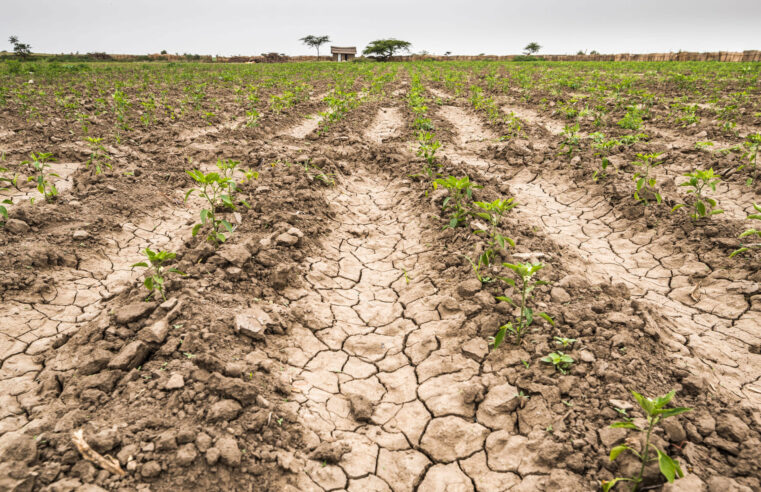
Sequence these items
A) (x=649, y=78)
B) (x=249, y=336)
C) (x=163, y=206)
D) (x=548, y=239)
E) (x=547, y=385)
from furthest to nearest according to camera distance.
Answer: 1. (x=649, y=78)
2. (x=163, y=206)
3. (x=548, y=239)
4. (x=249, y=336)
5. (x=547, y=385)

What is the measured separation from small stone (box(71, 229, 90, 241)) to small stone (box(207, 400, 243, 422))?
2.74 metres

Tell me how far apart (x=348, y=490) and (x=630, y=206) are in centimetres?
411

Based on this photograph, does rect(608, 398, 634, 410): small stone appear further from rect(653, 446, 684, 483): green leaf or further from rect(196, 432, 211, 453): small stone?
rect(196, 432, 211, 453): small stone

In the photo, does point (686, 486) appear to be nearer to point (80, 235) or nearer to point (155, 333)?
point (155, 333)

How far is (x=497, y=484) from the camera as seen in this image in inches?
70.7

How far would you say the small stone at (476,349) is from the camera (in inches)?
96.0

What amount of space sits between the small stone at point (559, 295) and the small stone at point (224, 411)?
2.15 meters

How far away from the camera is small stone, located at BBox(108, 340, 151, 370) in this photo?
2086 mm

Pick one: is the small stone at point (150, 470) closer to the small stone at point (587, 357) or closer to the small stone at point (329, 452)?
the small stone at point (329, 452)

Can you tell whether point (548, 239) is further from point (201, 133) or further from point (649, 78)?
point (649, 78)

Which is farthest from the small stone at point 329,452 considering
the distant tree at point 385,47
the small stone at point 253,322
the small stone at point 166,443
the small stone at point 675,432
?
the distant tree at point 385,47

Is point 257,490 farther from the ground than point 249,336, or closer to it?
closer to it

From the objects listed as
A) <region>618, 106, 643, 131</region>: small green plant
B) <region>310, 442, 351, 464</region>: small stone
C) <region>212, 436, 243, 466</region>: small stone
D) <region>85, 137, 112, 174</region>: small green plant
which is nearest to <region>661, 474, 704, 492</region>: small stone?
<region>310, 442, 351, 464</region>: small stone

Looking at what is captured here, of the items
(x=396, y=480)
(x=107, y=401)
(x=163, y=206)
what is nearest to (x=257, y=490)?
(x=396, y=480)
